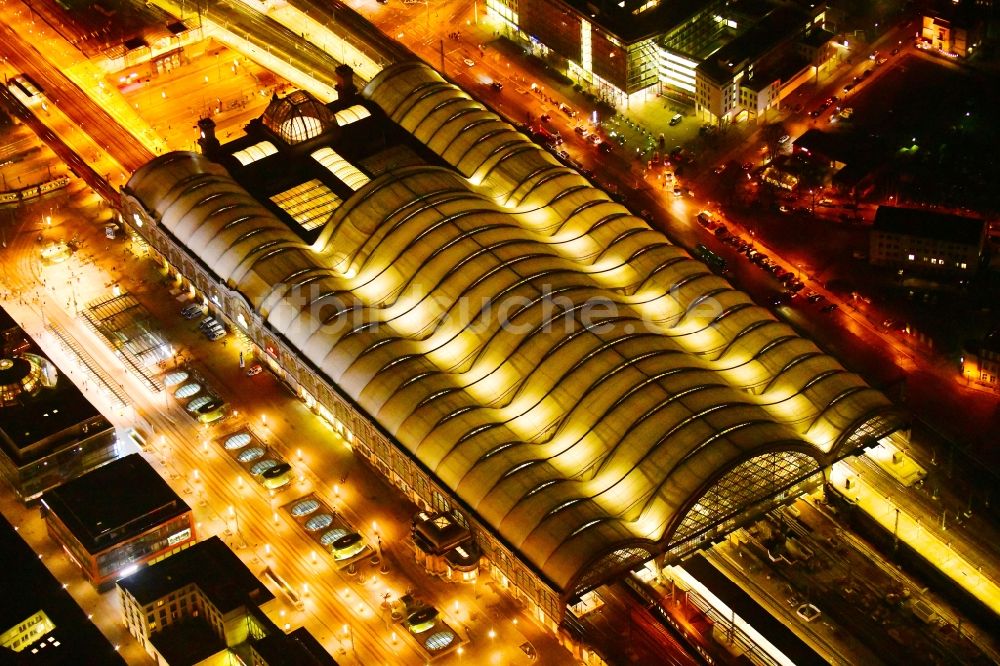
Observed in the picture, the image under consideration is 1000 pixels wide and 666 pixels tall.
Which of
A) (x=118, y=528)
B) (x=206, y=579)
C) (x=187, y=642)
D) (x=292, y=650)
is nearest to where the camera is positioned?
(x=292, y=650)

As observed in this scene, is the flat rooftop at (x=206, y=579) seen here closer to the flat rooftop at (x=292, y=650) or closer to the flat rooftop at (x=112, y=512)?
the flat rooftop at (x=292, y=650)

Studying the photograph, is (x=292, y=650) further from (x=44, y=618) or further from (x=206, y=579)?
(x=44, y=618)

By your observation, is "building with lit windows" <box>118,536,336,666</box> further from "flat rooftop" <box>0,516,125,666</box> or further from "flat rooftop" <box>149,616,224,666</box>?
"flat rooftop" <box>0,516,125,666</box>

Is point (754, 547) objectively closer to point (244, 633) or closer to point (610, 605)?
point (610, 605)

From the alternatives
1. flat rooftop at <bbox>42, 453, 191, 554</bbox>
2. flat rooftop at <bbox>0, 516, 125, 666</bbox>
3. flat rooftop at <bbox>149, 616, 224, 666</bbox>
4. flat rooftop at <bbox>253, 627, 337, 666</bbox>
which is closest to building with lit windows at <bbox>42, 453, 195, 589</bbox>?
flat rooftop at <bbox>42, 453, 191, 554</bbox>

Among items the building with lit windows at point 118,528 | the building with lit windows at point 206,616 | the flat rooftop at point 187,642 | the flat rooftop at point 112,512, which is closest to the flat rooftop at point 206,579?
the building with lit windows at point 206,616

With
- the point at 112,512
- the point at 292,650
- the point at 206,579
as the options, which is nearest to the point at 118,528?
the point at 112,512

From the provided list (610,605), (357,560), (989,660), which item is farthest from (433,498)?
(989,660)
